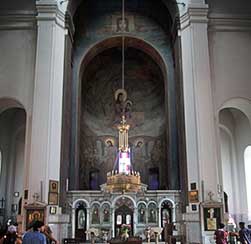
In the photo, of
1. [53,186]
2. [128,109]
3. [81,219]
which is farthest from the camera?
[128,109]

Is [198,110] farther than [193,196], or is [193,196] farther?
[198,110]

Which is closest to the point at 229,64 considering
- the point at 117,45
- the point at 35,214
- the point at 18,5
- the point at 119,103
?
Result: the point at 117,45

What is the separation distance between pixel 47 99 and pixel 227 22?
805cm

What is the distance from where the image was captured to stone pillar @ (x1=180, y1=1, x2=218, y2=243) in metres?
13.8

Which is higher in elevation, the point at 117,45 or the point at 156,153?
the point at 117,45

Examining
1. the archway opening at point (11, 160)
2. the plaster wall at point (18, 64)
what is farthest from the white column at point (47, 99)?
the archway opening at point (11, 160)

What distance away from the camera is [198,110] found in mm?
14516

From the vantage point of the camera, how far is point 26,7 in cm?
1616

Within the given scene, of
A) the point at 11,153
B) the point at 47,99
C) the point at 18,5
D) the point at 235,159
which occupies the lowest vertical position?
the point at 235,159

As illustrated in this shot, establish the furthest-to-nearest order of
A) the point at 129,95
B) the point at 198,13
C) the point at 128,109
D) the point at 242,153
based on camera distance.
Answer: the point at 129,95 < the point at 128,109 < the point at 242,153 < the point at 198,13

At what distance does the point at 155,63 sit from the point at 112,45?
3.17 m

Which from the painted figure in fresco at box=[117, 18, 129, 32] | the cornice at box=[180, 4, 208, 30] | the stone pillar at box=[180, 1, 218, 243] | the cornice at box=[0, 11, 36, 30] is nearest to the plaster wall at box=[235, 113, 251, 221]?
the stone pillar at box=[180, 1, 218, 243]

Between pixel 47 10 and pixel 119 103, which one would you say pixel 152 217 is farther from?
pixel 47 10

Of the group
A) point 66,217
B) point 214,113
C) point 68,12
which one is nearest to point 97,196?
point 66,217
